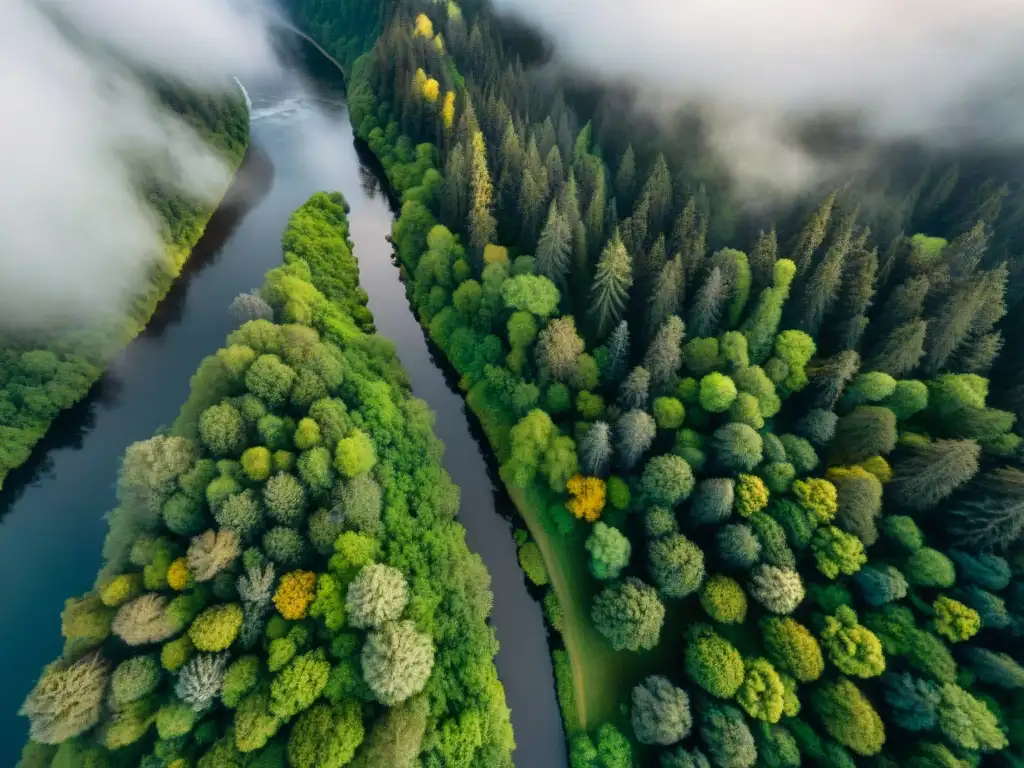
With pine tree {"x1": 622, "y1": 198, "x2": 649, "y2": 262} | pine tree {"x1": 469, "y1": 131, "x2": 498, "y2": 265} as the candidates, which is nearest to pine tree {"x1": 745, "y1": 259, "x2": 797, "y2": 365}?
pine tree {"x1": 622, "y1": 198, "x2": 649, "y2": 262}

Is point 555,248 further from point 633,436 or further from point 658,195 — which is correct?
point 633,436

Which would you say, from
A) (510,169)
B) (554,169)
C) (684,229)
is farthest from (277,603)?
(554,169)

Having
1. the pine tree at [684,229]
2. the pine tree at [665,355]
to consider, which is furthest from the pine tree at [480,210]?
the pine tree at [665,355]

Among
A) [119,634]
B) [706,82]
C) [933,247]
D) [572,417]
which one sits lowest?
[119,634]

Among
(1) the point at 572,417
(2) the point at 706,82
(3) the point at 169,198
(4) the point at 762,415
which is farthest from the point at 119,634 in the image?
(2) the point at 706,82

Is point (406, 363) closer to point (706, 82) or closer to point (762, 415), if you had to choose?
point (762, 415)

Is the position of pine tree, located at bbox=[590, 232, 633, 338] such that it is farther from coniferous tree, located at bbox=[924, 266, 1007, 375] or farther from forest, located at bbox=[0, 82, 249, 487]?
forest, located at bbox=[0, 82, 249, 487]
